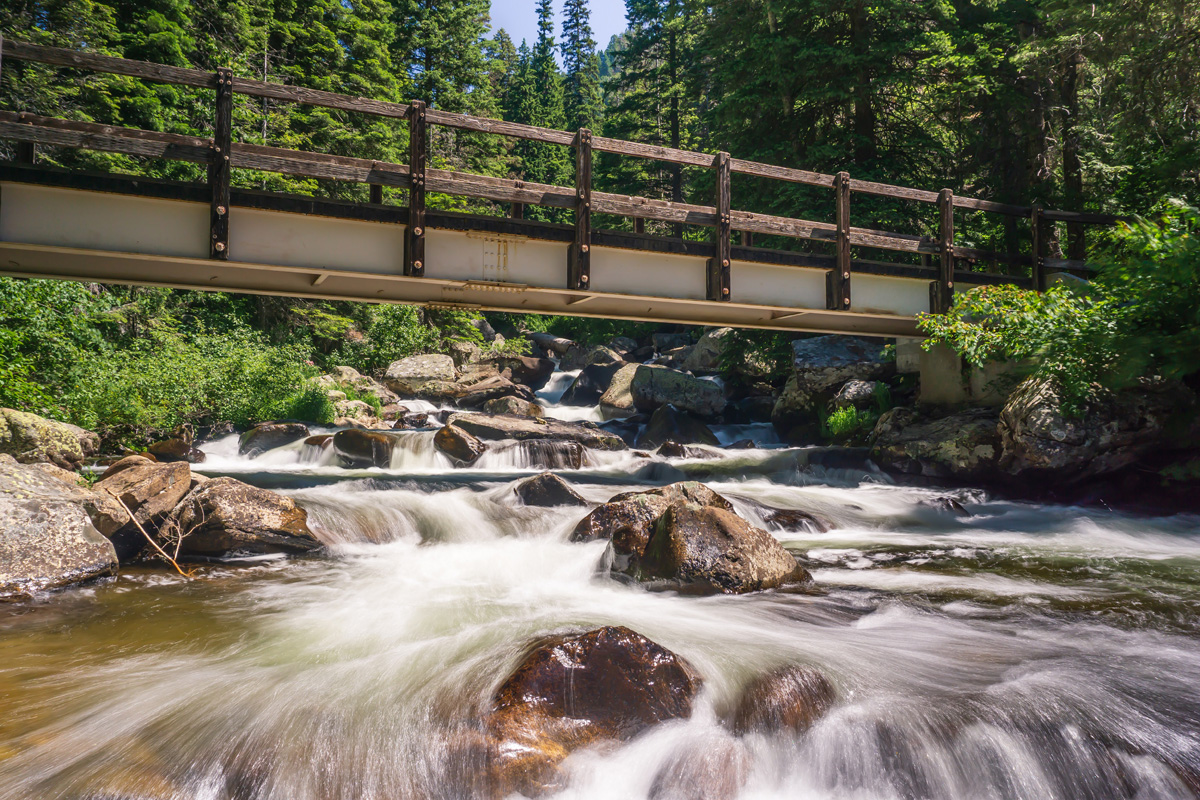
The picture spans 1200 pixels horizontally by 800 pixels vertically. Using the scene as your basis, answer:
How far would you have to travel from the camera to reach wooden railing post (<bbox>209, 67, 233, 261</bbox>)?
7.75 meters

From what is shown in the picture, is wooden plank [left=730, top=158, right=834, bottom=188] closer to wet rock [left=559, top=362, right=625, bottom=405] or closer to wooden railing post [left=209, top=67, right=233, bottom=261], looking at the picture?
wooden railing post [left=209, top=67, right=233, bottom=261]

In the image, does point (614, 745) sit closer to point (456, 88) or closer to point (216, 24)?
point (216, 24)

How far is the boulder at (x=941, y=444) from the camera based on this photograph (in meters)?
11.8

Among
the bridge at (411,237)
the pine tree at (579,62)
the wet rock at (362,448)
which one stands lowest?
the wet rock at (362,448)

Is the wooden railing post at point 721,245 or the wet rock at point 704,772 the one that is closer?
the wet rock at point 704,772

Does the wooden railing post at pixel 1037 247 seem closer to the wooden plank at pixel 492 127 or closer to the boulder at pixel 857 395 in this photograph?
the boulder at pixel 857 395

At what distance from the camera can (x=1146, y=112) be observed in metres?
13.5

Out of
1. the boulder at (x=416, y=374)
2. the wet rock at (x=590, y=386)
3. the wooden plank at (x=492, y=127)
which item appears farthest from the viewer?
the wet rock at (x=590, y=386)

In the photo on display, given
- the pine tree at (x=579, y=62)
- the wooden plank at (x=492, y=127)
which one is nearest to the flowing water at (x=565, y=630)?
the wooden plank at (x=492, y=127)

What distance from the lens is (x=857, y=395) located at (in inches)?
629

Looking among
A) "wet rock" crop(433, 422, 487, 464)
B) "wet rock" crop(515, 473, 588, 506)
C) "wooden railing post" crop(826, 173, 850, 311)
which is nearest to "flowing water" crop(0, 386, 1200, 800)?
"wet rock" crop(515, 473, 588, 506)

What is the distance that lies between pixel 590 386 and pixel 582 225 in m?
14.5

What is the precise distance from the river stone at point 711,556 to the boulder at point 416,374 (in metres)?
16.4

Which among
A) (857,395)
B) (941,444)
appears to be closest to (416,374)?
(857,395)
